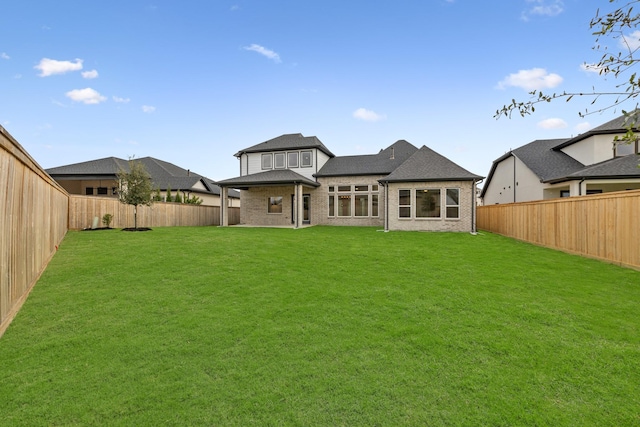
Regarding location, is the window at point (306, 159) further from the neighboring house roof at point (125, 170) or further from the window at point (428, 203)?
the neighboring house roof at point (125, 170)

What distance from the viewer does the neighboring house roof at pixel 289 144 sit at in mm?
22766

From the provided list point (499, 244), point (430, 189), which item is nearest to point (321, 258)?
point (499, 244)

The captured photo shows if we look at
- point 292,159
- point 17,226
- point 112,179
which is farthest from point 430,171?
point 112,179

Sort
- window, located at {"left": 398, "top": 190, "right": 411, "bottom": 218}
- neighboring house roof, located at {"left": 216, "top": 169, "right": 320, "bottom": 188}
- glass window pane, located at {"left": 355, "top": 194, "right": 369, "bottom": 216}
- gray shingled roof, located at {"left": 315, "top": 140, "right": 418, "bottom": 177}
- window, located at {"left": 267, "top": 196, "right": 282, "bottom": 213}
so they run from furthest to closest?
window, located at {"left": 267, "top": 196, "right": 282, "bottom": 213} < gray shingled roof, located at {"left": 315, "top": 140, "right": 418, "bottom": 177} < glass window pane, located at {"left": 355, "top": 194, "right": 369, "bottom": 216} < neighboring house roof, located at {"left": 216, "top": 169, "right": 320, "bottom": 188} < window, located at {"left": 398, "top": 190, "right": 411, "bottom": 218}

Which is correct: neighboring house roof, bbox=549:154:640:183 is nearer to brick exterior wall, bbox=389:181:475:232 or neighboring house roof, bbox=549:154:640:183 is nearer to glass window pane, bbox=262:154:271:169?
brick exterior wall, bbox=389:181:475:232

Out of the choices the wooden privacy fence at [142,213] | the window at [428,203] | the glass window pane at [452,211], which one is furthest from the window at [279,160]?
the glass window pane at [452,211]

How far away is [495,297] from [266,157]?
20.7m

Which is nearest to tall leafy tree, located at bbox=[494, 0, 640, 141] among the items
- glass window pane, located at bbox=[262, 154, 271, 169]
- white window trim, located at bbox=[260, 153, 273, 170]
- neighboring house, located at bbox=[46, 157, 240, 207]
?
white window trim, located at bbox=[260, 153, 273, 170]

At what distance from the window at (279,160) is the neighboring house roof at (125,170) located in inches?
365

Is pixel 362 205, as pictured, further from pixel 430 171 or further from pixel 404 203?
pixel 430 171

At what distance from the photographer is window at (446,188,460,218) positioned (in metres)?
16.7

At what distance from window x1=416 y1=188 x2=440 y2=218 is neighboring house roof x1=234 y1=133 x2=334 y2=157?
29.5 ft

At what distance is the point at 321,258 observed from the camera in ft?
28.3

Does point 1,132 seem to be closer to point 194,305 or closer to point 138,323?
point 138,323
